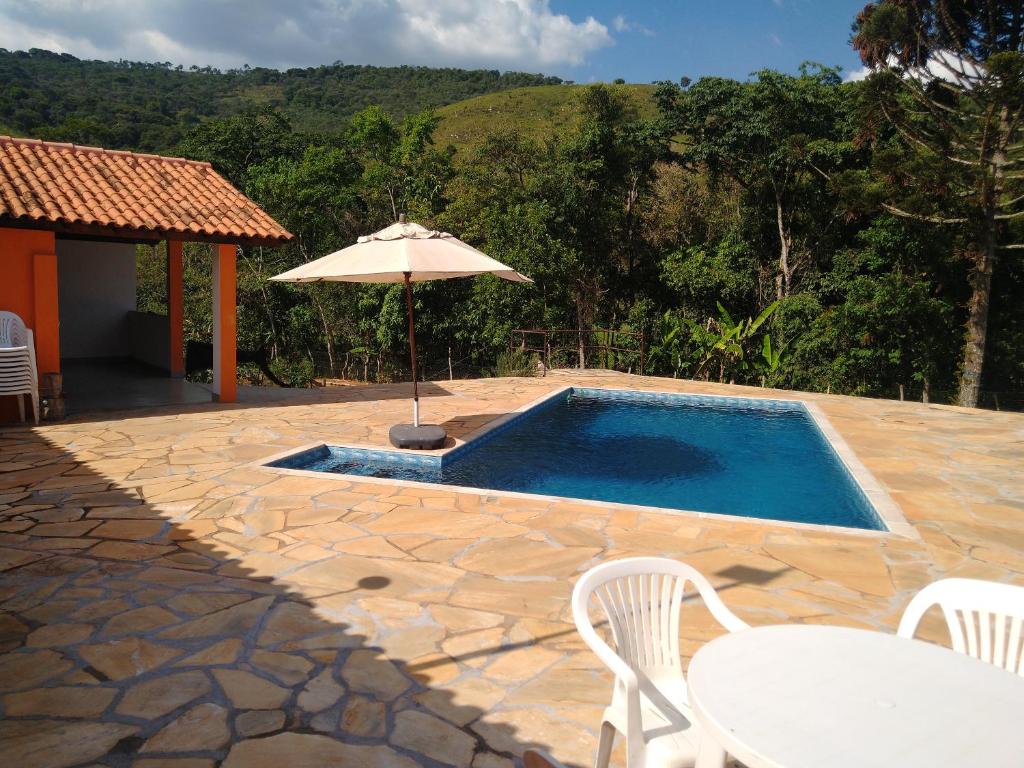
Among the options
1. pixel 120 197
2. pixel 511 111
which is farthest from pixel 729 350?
pixel 511 111

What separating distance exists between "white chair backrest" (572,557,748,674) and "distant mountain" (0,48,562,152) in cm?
3538

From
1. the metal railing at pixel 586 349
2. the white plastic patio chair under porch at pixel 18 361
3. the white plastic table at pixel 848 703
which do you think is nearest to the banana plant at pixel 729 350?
the metal railing at pixel 586 349

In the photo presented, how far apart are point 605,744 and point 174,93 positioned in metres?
62.2

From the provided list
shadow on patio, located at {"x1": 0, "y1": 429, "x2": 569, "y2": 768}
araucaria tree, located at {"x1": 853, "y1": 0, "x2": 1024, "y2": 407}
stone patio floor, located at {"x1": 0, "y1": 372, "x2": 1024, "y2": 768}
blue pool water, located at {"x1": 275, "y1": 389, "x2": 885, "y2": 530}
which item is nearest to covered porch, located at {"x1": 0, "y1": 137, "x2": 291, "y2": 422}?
stone patio floor, located at {"x1": 0, "y1": 372, "x2": 1024, "y2": 768}

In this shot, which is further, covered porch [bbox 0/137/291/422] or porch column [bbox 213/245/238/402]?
porch column [bbox 213/245/238/402]

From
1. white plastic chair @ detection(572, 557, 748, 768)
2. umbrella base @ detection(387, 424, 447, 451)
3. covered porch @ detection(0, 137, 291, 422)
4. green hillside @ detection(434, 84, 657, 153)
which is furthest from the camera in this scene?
green hillside @ detection(434, 84, 657, 153)

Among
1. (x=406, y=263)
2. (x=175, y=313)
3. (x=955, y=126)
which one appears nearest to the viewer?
(x=406, y=263)

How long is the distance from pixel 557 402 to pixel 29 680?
11.0 metres

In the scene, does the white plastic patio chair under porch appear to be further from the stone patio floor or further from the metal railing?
the metal railing

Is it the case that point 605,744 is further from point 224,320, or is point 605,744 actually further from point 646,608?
point 224,320

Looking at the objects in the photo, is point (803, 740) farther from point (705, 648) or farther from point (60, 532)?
point (60, 532)

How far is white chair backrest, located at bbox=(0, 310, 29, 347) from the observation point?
30.8 ft

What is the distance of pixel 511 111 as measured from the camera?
1919 inches

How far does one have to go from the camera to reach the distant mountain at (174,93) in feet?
115
